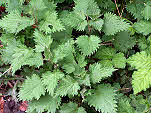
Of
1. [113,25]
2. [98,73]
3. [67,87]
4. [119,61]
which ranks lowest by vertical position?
[67,87]

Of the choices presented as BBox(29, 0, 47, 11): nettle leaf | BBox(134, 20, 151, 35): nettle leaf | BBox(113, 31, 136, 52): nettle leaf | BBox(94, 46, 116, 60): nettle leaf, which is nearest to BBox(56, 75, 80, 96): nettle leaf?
BBox(94, 46, 116, 60): nettle leaf

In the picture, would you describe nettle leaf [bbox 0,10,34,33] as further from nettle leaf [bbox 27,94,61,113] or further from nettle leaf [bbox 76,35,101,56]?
nettle leaf [bbox 27,94,61,113]

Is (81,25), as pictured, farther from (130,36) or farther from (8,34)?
→ (8,34)

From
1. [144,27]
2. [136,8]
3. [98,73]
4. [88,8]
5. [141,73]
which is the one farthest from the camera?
[136,8]

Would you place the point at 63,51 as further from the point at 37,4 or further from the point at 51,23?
the point at 37,4

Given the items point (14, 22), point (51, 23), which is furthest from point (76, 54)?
point (14, 22)
